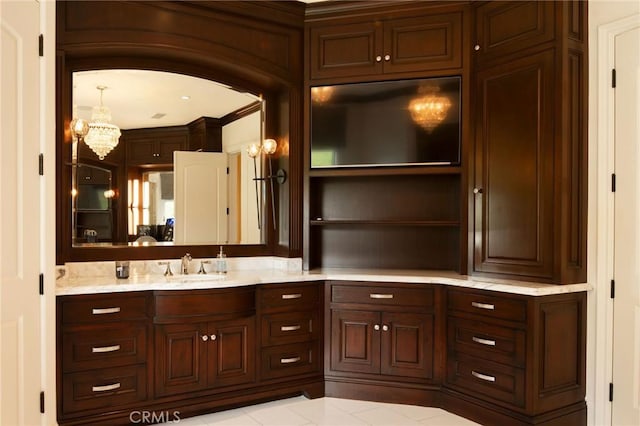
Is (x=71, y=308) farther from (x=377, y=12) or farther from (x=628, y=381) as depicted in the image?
(x=628, y=381)

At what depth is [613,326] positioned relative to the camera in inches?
116

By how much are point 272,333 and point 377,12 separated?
2.48m

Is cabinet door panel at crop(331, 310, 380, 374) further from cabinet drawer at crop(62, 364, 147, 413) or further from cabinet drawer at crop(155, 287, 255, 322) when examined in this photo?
cabinet drawer at crop(62, 364, 147, 413)

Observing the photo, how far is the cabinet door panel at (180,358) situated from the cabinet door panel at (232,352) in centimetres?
6

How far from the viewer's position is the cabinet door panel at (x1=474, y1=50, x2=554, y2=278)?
9.87 feet

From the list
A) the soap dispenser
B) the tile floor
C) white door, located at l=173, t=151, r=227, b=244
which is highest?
white door, located at l=173, t=151, r=227, b=244

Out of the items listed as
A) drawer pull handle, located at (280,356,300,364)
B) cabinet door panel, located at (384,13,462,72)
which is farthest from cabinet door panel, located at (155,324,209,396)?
cabinet door panel, located at (384,13,462,72)

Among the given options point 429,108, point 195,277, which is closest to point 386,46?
point 429,108

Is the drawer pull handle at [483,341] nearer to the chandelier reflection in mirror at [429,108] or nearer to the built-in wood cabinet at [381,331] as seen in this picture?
the built-in wood cabinet at [381,331]

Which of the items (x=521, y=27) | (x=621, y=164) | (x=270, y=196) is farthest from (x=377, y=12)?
(x=621, y=164)

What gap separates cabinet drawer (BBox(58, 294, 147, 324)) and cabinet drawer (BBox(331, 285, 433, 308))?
1.32 meters
